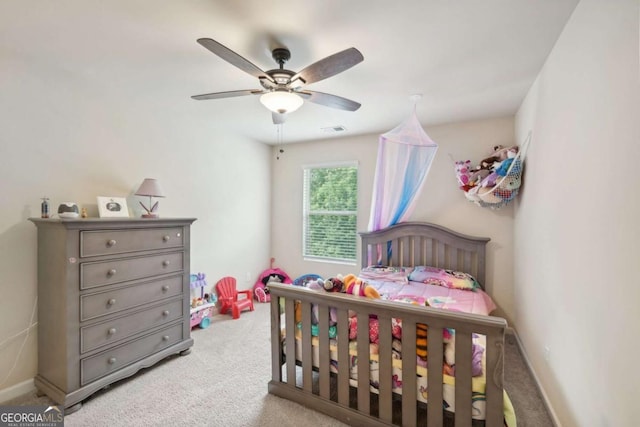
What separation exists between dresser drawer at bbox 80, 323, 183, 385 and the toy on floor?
507 millimetres

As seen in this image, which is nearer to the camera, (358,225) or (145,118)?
(145,118)

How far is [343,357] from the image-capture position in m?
1.72

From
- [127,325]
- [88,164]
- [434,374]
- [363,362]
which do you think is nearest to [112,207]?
[88,164]

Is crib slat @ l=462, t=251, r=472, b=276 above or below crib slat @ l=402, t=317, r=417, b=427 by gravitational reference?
above

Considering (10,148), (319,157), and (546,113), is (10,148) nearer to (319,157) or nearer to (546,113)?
(319,157)

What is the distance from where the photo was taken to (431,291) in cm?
271

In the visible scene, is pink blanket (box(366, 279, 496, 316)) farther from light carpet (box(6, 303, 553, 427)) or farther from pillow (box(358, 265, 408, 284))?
light carpet (box(6, 303, 553, 427))

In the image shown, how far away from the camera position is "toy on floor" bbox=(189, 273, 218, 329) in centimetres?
306

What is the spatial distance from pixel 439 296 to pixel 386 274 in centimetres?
A: 68

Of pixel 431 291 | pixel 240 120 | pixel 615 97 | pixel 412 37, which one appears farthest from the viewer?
pixel 240 120

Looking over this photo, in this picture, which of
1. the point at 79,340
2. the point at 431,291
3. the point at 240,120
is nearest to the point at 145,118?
the point at 240,120

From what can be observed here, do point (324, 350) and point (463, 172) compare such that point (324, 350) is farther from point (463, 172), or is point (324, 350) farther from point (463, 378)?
point (463, 172)

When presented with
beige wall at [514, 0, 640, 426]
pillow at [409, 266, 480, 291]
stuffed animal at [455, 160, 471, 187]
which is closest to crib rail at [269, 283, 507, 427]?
beige wall at [514, 0, 640, 426]

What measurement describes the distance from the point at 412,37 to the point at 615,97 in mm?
1068
